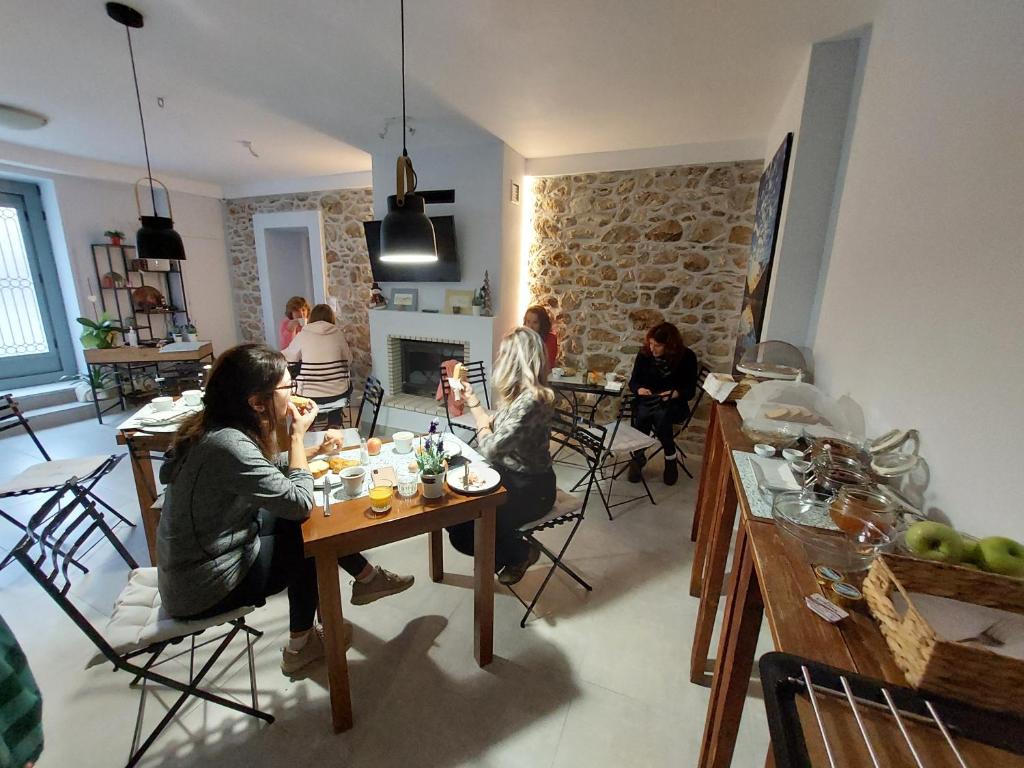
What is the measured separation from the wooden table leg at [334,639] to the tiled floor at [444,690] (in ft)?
0.27

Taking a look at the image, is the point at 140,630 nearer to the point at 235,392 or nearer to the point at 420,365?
the point at 235,392

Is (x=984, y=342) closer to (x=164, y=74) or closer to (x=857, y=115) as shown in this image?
(x=857, y=115)

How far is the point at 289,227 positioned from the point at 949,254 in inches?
232

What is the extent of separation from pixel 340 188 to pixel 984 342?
534 cm

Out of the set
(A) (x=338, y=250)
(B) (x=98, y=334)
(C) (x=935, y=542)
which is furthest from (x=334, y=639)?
(B) (x=98, y=334)

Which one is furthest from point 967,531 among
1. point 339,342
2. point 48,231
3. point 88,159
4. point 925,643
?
point 48,231

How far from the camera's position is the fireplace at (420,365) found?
4.23 meters

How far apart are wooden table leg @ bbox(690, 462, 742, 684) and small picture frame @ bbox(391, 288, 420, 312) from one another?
323cm

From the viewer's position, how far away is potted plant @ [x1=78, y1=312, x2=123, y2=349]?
429 cm

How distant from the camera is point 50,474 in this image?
2.11 metres

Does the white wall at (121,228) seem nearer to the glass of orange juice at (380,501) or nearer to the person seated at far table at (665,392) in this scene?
the glass of orange juice at (380,501)

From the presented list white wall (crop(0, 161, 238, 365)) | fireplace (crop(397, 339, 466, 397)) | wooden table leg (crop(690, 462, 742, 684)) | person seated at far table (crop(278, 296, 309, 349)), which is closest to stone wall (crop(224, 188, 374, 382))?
white wall (crop(0, 161, 238, 365))

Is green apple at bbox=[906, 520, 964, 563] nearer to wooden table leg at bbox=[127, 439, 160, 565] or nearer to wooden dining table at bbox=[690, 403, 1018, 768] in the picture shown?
wooden dining table at bbox=[690, 403, 1018, 768]

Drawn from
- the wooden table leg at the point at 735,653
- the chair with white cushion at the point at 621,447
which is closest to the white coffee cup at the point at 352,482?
the wooden table leg at the point at 735,653
